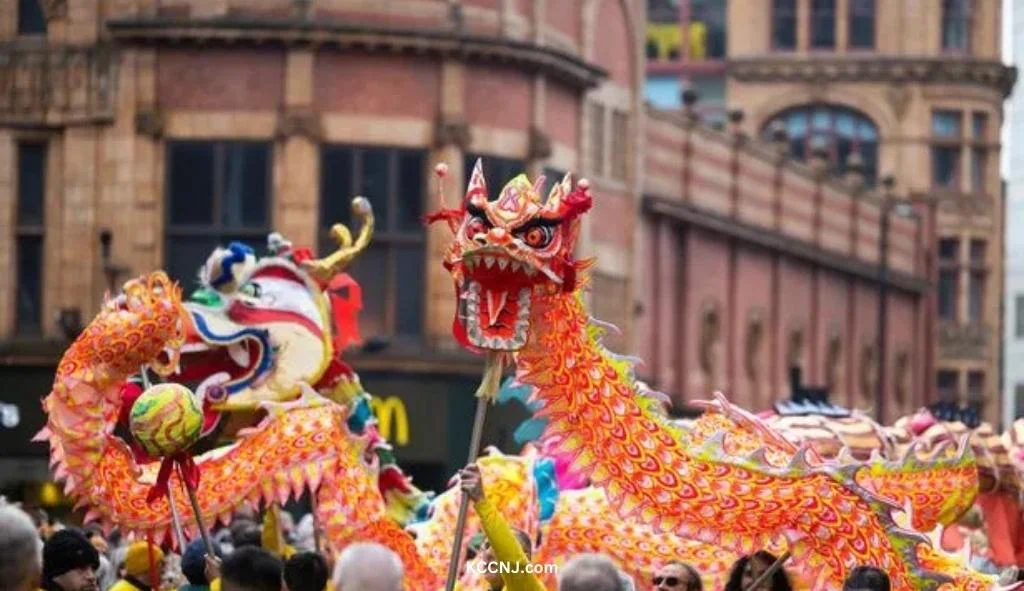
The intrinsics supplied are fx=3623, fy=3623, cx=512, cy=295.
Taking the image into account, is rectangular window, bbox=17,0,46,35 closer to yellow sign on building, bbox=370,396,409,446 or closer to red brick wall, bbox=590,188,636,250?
yellow sign on building, bbox=370,396,409,446

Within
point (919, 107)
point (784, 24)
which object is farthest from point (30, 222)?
point (784, 24)

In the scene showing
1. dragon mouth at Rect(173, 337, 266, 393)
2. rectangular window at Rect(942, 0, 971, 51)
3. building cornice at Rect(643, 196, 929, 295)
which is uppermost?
rectangular window at Rect(942, 0, 971, 51)

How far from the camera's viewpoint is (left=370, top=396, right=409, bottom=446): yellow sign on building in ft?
143

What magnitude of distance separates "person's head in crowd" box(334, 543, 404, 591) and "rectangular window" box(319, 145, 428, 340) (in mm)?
32307

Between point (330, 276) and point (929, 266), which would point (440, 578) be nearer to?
point (330, 276)

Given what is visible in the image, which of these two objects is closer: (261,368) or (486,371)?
(486,371)

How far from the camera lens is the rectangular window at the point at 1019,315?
87625mm

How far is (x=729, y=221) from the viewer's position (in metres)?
59.2

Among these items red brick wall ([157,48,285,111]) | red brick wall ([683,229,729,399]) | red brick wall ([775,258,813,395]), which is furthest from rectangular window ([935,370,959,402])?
red brick wall ([157,48,285,111])

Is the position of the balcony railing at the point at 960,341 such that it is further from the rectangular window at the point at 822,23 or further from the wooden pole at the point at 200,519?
the wooden pole at the point at 200,519

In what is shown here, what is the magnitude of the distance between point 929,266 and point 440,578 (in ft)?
184

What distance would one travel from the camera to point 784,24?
264ft

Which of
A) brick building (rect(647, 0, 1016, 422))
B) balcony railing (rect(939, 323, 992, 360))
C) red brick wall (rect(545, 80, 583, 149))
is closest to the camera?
red brick wall (rect(545, 80, 583, 149))

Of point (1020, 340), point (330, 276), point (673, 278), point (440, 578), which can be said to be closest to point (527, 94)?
point (673, 278)
